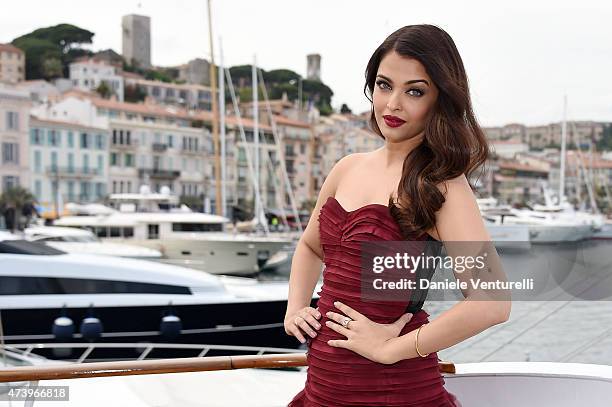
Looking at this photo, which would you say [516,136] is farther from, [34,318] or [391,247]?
[391,247]

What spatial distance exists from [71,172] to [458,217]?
35863 mm

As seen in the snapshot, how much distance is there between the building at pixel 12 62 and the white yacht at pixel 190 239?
3725 cm

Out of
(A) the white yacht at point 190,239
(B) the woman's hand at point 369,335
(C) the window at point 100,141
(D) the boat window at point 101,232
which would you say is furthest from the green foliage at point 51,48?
(B) the woman's hand at point 369,335

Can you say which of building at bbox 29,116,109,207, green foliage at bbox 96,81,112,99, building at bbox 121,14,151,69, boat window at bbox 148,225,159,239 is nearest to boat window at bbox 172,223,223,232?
boat window at bbox 148,225,159,239

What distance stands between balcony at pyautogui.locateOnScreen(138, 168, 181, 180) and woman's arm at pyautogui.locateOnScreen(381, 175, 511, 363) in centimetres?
3799

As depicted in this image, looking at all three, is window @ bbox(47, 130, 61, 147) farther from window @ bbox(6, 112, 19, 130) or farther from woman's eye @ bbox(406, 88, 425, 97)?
woman's eye @ bbox(406, 88, 425, 97)

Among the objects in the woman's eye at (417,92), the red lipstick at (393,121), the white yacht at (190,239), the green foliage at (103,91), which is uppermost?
the green foliage at (103,91)

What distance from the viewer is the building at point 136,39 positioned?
6738 cm

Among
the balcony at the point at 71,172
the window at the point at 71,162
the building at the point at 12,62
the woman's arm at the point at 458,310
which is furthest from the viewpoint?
the building at the point at 12,62

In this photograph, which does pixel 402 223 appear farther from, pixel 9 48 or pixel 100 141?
pixel 9 48

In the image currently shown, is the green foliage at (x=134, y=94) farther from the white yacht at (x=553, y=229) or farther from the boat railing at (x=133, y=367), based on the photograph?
the boat railing at (x=133, y=367)

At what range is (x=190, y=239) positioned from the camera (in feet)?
54.0

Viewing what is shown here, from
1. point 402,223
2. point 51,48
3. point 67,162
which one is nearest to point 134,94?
point 51,48

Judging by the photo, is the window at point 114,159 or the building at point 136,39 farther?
the building at point 136,39
